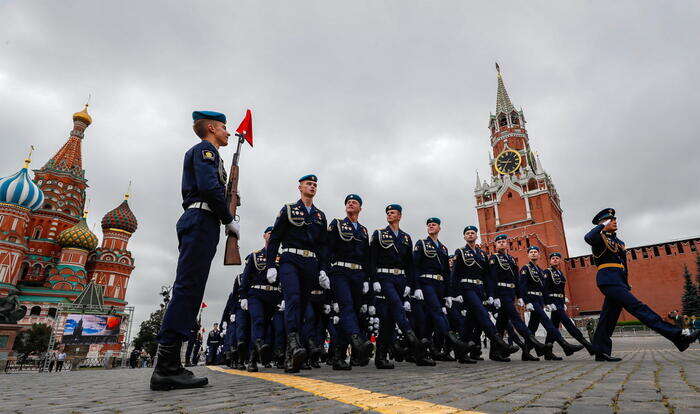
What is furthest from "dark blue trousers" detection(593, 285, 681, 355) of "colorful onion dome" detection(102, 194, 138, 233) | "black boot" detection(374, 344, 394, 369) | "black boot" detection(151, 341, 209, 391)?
"colorful onion dome" detection(102, 194, 138, 233)

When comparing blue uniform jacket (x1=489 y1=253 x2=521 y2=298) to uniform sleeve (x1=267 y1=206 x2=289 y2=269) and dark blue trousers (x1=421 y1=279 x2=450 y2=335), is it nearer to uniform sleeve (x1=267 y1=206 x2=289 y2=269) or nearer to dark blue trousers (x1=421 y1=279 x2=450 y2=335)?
dark blue trousers (x1=421 y1=279 x2=450 y2=335)

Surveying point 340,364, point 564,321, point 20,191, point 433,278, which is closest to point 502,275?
point 564,321

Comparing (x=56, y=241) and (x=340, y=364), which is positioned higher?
A: (x=56, y=241)

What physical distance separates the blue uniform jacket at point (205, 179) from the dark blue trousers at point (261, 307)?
3127 millimetres

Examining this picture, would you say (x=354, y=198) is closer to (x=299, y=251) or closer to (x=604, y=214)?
(x=299, y=251)

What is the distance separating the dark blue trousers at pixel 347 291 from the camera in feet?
17.8

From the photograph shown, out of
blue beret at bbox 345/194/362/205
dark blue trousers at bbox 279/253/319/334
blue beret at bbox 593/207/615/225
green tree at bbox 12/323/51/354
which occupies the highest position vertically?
blue beret at bbox 345/194/362/205

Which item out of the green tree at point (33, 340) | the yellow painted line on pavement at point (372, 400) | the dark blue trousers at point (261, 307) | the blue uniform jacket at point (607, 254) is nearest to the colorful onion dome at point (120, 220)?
the green tree at point (33, 340)

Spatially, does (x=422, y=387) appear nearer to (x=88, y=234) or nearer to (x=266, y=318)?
(x=266, y=318)

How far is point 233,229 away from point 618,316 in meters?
5.99

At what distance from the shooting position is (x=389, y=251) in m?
6.40

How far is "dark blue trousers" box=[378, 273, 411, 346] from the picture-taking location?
5734 millimetres

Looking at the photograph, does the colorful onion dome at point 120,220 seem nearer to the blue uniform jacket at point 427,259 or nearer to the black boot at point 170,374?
the blue uniform jacket at point 427,259

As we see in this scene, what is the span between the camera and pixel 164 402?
2.48 meters
